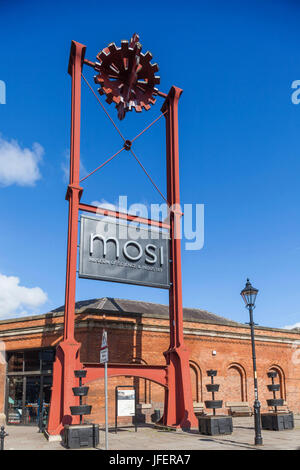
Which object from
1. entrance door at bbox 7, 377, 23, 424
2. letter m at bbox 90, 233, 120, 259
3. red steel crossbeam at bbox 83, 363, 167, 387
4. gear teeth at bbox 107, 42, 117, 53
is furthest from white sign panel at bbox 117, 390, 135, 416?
gear teeth at bbox 107, 42, 117, 53

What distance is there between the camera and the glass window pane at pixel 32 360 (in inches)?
883

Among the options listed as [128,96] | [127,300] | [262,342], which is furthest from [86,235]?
[262,342]

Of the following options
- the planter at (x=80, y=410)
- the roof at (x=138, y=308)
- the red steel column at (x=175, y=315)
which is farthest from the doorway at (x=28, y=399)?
the planter at (x=80, y=410)

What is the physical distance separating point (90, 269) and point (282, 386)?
16427 millimetres

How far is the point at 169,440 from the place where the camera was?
1489 cm

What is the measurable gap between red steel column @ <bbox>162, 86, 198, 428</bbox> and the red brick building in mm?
3406

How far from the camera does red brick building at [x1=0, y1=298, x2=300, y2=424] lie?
837 inches

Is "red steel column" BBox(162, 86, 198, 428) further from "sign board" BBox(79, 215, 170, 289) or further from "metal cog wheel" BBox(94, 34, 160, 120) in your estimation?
"metal cog wheel" BBox(94, 34, 160, 120)

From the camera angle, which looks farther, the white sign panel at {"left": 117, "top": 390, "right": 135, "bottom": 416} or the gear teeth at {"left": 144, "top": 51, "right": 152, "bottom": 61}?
the gear teeth at {"left": 144, "top": 51, "right": 152, "bottom": 61}

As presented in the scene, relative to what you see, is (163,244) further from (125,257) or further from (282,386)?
(282,386)

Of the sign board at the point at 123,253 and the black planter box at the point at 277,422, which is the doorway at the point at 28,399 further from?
the black planter box at the point at 277,422

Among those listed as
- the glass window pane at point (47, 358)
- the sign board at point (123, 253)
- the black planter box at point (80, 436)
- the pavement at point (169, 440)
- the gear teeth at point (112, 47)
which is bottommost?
the pavement at point (169, 440)

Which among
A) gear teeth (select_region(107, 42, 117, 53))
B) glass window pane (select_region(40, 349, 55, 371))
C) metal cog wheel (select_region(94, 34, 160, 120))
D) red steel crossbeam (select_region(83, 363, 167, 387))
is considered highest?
gear teeth (select_region(107, 42, 117, 53))

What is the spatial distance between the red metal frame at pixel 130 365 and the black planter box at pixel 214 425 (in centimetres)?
121
